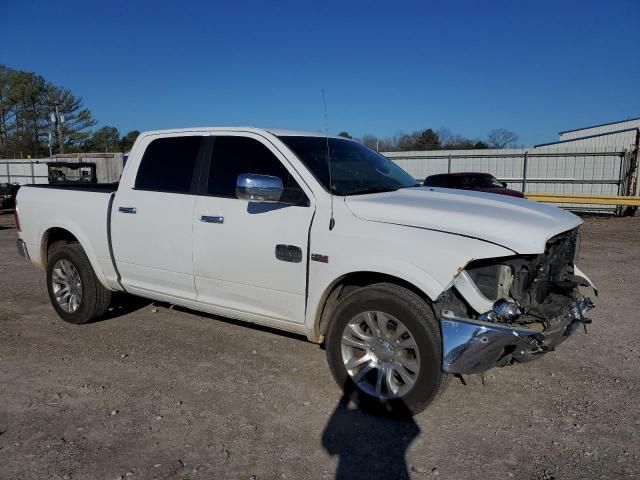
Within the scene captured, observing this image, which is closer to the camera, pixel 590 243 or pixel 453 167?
pixel 590 243

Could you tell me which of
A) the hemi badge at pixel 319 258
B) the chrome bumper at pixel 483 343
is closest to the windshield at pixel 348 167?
the hemi badge at pixel 319 258

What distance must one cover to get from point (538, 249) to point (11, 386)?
399 centimetres

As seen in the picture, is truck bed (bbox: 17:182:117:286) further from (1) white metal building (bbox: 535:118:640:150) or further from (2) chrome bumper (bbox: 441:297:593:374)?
(1) white metal building (bbox: 535:118:640:150)

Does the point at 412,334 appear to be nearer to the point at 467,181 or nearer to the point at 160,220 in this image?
the point at 160,220

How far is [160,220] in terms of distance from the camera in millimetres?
4656

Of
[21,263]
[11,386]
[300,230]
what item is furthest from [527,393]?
[21,263]

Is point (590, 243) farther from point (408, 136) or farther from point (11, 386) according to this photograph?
point (408, 136)

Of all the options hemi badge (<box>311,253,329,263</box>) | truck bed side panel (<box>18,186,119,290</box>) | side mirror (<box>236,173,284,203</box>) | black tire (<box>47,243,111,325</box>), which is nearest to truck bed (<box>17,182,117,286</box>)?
truck bed side panel (<box>18,186,119,290</box>)

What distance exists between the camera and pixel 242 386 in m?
4.12

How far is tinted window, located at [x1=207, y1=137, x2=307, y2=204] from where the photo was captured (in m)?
4.19

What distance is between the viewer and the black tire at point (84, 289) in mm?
5426

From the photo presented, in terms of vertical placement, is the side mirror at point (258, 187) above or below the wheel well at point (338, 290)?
above

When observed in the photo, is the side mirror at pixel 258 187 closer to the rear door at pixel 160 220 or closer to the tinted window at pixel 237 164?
the tinted window at pixel 237 164

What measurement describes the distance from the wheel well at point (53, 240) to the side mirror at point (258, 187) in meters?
2.90
